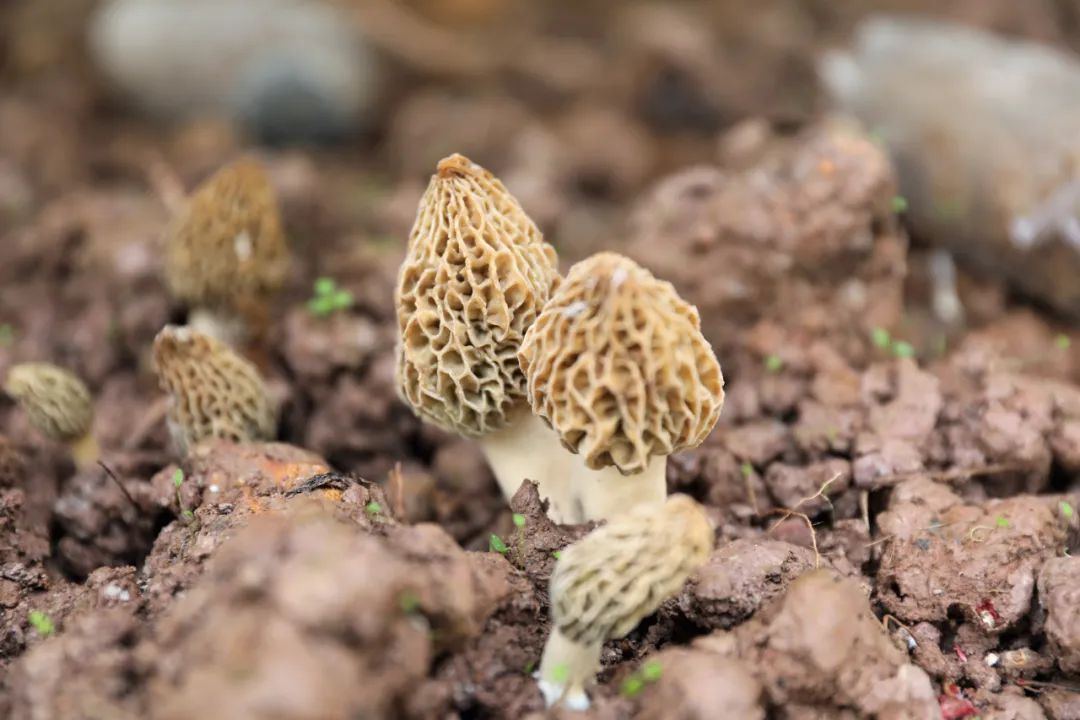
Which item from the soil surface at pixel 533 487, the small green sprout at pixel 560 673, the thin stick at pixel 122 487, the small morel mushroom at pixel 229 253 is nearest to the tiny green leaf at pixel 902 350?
the soil surface at pixel 533 487

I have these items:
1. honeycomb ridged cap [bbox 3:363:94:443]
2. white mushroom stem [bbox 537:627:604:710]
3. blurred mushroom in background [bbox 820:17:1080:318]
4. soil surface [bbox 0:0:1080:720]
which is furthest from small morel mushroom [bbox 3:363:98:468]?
blurred mushroom in background [bbox 820:17:1080:318]

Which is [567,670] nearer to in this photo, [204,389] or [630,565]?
[630,565]

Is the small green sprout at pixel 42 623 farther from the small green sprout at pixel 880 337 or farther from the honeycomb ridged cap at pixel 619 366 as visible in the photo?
the small green sprout at pixel 880 337

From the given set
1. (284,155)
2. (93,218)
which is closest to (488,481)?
(93,218)

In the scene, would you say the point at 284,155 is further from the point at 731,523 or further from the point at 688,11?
the point at 731,523

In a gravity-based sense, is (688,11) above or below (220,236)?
above

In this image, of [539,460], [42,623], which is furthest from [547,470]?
[42,623]
